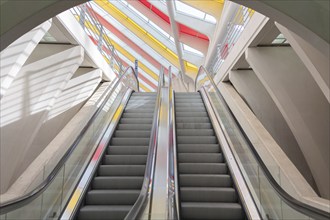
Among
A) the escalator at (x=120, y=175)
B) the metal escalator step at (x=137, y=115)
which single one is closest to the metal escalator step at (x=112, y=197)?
the escalator at (x=120, y=175)

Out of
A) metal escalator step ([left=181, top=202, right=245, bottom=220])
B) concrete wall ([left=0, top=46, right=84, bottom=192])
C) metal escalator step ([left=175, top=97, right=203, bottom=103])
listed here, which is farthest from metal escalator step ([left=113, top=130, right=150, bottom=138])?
metal escalator step ([left=181, top=202, right=245, bottom=220])

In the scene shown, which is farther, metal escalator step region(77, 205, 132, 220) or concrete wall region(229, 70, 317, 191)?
concrete wall region(229, 70, 317, 191)

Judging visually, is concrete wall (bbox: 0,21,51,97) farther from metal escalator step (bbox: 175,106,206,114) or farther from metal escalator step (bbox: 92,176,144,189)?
metal escalator step (bbox: 175,106,206,114)

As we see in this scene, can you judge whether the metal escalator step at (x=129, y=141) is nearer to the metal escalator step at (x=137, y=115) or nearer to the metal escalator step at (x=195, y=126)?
the metal escalator step at (x=195, y=126)

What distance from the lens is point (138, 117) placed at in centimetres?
862

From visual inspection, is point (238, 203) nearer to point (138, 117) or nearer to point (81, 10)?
point (138, 117)

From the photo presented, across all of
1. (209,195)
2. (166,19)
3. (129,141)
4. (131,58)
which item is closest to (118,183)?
(209,195)

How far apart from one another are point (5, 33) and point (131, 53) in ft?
79.9

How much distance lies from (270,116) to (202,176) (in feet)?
17.0

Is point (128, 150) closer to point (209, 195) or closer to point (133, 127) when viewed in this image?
point (133, 127)

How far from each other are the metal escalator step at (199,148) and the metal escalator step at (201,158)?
0.30 meters

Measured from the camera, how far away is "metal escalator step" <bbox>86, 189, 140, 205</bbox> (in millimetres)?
4898

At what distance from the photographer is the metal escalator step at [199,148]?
646 cm

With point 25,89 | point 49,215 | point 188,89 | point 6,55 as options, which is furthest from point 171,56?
point 49,215
